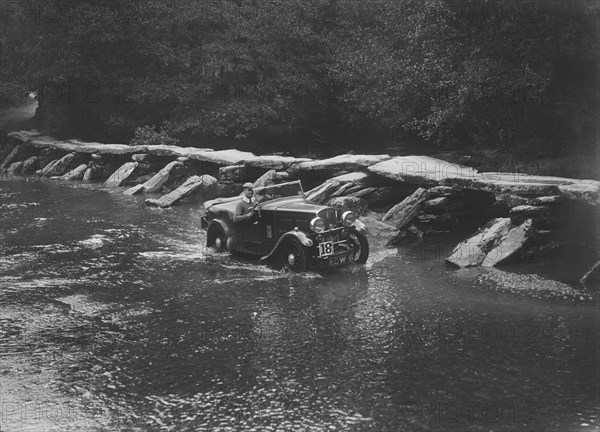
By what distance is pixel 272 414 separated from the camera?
6.66 meters

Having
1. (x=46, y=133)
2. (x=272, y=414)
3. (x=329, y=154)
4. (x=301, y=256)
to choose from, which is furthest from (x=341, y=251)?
(x=46, y=133)

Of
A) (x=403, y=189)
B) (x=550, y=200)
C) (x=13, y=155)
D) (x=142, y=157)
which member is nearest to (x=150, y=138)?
(x=142, y=157)

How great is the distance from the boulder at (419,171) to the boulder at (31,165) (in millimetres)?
19731

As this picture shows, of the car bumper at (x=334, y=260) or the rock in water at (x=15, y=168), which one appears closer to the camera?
the car bumper at (x=334, y=260)

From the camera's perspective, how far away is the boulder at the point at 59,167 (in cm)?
2877

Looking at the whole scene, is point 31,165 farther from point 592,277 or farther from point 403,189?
point 592,277

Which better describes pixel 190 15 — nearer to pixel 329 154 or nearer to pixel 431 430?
pixel 329 154

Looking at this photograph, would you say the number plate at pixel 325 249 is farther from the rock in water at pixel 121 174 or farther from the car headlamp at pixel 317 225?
the rock in water at pixel 121 174

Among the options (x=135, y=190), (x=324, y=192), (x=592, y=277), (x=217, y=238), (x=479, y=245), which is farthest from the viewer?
(x=135, y=190)

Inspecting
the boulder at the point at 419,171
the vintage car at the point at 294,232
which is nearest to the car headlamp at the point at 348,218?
the vintage car at the point at 294,232

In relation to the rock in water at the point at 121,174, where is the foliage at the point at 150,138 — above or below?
above

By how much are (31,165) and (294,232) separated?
2320 cm

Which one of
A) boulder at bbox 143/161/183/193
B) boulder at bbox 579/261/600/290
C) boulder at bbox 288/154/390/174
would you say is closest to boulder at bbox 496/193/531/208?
boulder at bbox 579/261/600/290

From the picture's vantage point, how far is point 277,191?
44.6 ft
